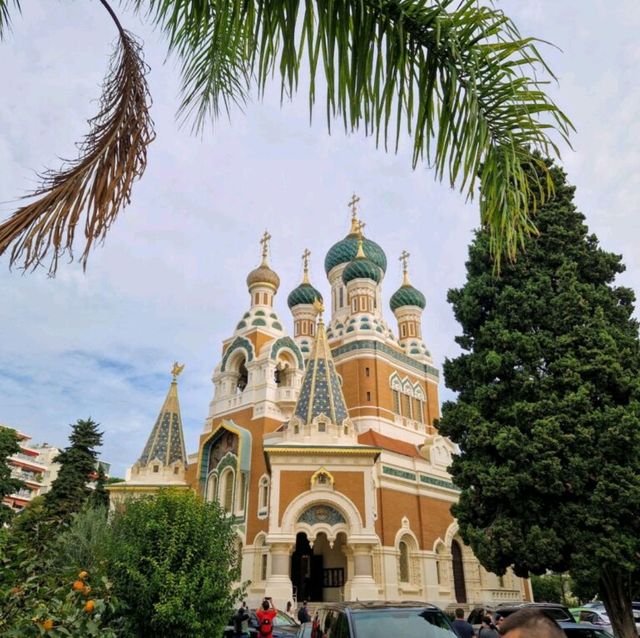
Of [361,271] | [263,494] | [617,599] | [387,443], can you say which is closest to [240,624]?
[617,599]

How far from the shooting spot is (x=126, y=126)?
3258mm

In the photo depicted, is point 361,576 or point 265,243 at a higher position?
point 265,243

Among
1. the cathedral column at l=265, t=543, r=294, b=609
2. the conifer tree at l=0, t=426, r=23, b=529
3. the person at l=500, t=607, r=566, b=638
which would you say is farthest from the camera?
the conifer tree at l=0, t=426, r=23, b=529

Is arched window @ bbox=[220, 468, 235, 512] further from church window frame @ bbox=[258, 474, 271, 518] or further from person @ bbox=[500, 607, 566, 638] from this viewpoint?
person @ bbox=[500, 607, 566, 638]

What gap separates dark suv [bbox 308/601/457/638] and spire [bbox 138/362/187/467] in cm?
2393

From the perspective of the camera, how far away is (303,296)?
3553 cm

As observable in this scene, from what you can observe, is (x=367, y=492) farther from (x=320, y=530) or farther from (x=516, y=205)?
(x=516, y=205)

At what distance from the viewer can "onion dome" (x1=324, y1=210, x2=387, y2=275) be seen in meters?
34.8

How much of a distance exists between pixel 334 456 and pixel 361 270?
43.5 feet

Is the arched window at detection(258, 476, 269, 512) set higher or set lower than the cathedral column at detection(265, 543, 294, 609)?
higher

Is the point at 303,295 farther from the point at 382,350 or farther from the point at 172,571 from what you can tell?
the point at 172,571

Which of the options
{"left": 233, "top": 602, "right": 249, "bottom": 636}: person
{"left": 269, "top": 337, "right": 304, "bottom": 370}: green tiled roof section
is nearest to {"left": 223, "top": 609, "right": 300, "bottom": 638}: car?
{"left": 233, "top": 602, "right": 249, "bottom": 636}: person

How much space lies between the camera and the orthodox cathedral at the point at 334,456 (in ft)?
66.2

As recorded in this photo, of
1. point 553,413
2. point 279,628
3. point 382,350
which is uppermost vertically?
point 382,350
